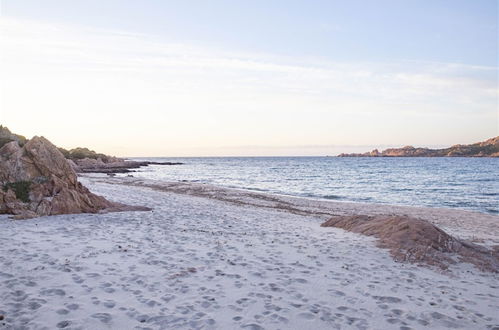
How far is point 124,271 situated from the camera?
775 centimetres

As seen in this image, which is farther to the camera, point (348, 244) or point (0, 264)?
point (348, 244)

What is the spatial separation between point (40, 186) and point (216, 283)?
37.0ft

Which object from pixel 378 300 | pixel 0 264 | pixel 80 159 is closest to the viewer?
pixel 378 300

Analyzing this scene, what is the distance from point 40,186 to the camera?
48.5 ft

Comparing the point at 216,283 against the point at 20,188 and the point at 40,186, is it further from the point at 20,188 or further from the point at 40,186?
the point at 20,188

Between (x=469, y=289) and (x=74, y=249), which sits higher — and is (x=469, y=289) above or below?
below

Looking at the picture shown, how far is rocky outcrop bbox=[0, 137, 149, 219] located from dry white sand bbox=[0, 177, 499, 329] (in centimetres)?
151

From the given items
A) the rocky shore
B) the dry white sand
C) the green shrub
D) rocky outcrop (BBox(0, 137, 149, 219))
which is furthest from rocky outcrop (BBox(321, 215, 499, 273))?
the green shrub

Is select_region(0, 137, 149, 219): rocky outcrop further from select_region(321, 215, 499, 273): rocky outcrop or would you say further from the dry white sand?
select_region(321, 215, 499, 273): rocky outcrop

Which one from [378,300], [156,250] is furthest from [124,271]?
[378,300]

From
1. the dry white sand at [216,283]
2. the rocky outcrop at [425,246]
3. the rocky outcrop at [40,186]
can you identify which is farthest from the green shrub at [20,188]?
the rocky outcrop at [425,246]

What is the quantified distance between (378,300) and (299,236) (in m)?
5.92

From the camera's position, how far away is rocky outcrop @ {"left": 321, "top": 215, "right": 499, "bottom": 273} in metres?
9.86

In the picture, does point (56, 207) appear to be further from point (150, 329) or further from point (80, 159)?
point (80, 159)
